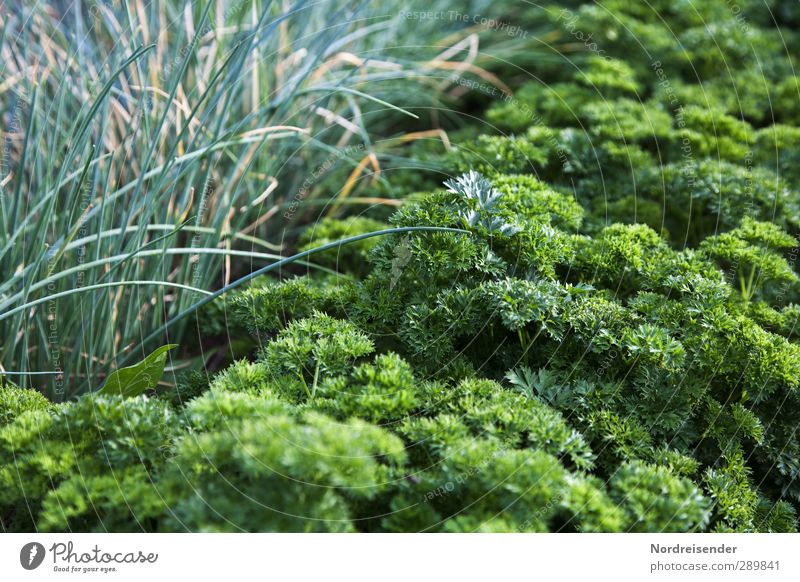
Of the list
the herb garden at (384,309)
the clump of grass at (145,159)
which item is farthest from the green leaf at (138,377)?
the clump of grass at (145,159)

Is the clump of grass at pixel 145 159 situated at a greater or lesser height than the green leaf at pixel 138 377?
greater

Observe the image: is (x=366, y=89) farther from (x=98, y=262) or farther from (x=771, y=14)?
(x=771, y=14)

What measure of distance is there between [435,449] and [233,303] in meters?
0.84

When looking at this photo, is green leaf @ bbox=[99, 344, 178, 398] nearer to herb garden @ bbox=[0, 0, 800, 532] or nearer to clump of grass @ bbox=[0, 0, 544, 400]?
herb garden @ bbox=[0, 0, 800, 532]

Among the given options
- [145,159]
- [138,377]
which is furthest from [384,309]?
[145,159]

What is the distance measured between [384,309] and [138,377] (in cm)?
70

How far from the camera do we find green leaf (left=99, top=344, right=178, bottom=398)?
1724 mm

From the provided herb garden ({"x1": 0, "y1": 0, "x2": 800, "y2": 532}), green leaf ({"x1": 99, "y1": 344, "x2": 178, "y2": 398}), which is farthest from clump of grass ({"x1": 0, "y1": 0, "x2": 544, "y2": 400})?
green leaf ({"x1": 99, "y1": 344, "x2": 178, "y2": 398})

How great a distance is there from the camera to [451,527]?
55.0 inches

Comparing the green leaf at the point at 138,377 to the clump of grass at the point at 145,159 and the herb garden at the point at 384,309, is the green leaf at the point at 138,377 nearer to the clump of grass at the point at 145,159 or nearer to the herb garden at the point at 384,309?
the herb garden at the point at 384,309

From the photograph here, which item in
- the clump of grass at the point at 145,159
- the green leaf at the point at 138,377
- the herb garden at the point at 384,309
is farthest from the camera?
the clump of grass at the point at 145,159

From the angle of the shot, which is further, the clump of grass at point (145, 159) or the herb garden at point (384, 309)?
the clump of grass at point (145, 159)

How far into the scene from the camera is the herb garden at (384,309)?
56.5 inches
